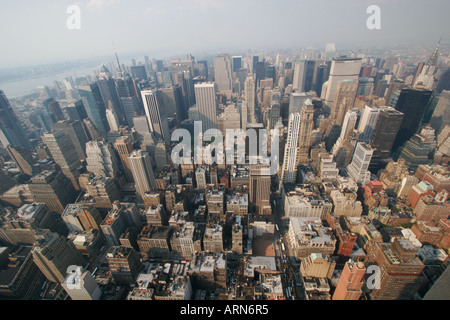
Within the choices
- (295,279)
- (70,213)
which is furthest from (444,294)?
(70,213)

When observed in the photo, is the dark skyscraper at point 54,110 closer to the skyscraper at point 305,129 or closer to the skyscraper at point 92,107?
the skyscraper at point 92,107

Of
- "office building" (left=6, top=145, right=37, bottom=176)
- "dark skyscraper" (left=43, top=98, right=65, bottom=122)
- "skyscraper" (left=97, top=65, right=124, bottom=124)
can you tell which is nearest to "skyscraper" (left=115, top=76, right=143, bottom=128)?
"skyscraper" (left=97, top=65, right=124, bottom=124)

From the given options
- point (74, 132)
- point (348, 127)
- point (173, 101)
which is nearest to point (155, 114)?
point (173, 101)

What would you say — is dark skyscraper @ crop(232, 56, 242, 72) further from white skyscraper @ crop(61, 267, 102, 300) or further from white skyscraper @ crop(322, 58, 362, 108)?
white skyscraper @ crop(61, 267, 102, 300)

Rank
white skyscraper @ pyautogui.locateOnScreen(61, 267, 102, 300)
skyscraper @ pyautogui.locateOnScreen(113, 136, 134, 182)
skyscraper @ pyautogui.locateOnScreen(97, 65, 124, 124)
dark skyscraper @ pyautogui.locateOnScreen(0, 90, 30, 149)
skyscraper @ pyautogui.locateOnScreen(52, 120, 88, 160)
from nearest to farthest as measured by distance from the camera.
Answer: white skyscraper @ pyautogui.locateOnScreen(61, 267, 102, 300), skyscraper @ pyautogui.locateOnScreen(113, 136, 134, 182), skyscraper @ pyautogui.locateOnScreen(52, 120, 88, 160), dark skyscraper @ pyautogui.locateOnScreen(0, 90, 30, 149), skyscraper @ pyautogui.locateOnScreen(97, 65, 124, 124)

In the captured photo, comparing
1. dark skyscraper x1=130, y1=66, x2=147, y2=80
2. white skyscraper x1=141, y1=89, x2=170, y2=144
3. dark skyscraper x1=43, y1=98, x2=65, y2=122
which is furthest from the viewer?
dark skyscraper x1=130, y1=66, x2=147, y2=80

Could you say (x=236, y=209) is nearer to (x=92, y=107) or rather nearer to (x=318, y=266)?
(x=318, y=266)

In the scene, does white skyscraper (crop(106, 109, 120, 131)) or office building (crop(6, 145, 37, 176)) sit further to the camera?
white skyscraper (crop(106, 109, 120, 131))
